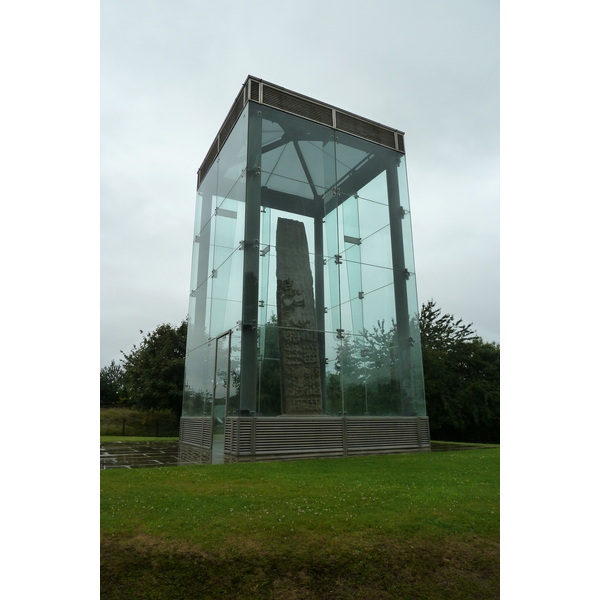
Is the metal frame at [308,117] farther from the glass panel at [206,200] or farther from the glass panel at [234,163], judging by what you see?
the glass panel at [206,200]

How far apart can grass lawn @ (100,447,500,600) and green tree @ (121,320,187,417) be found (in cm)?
1863

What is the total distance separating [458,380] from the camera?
1079 inches

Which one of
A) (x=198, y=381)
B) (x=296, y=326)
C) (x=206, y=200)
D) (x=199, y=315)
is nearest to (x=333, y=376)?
(x=296, y=326)

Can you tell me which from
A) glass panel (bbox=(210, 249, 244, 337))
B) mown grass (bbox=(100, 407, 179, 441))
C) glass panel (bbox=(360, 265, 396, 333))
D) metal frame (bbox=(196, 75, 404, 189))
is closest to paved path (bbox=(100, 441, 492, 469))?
glass panel (bbox=(210, 249, 244, 337))

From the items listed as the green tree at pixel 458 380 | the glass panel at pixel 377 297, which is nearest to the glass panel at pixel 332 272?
the glass panel at pixel 377 297

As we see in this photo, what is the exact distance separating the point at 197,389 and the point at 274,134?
22.3 feet

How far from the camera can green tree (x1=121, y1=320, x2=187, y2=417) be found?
24266mm

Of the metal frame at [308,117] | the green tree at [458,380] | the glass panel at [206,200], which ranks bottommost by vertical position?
the green tree at [458,380]

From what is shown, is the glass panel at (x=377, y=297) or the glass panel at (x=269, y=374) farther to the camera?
the glass panel at (x=377, y=297)

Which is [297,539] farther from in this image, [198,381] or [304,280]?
[198,381]

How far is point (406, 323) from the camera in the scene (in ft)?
39.1

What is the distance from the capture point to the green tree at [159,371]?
79.6 ft

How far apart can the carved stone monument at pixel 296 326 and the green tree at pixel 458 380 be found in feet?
52.0

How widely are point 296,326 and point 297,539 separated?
6.43m
